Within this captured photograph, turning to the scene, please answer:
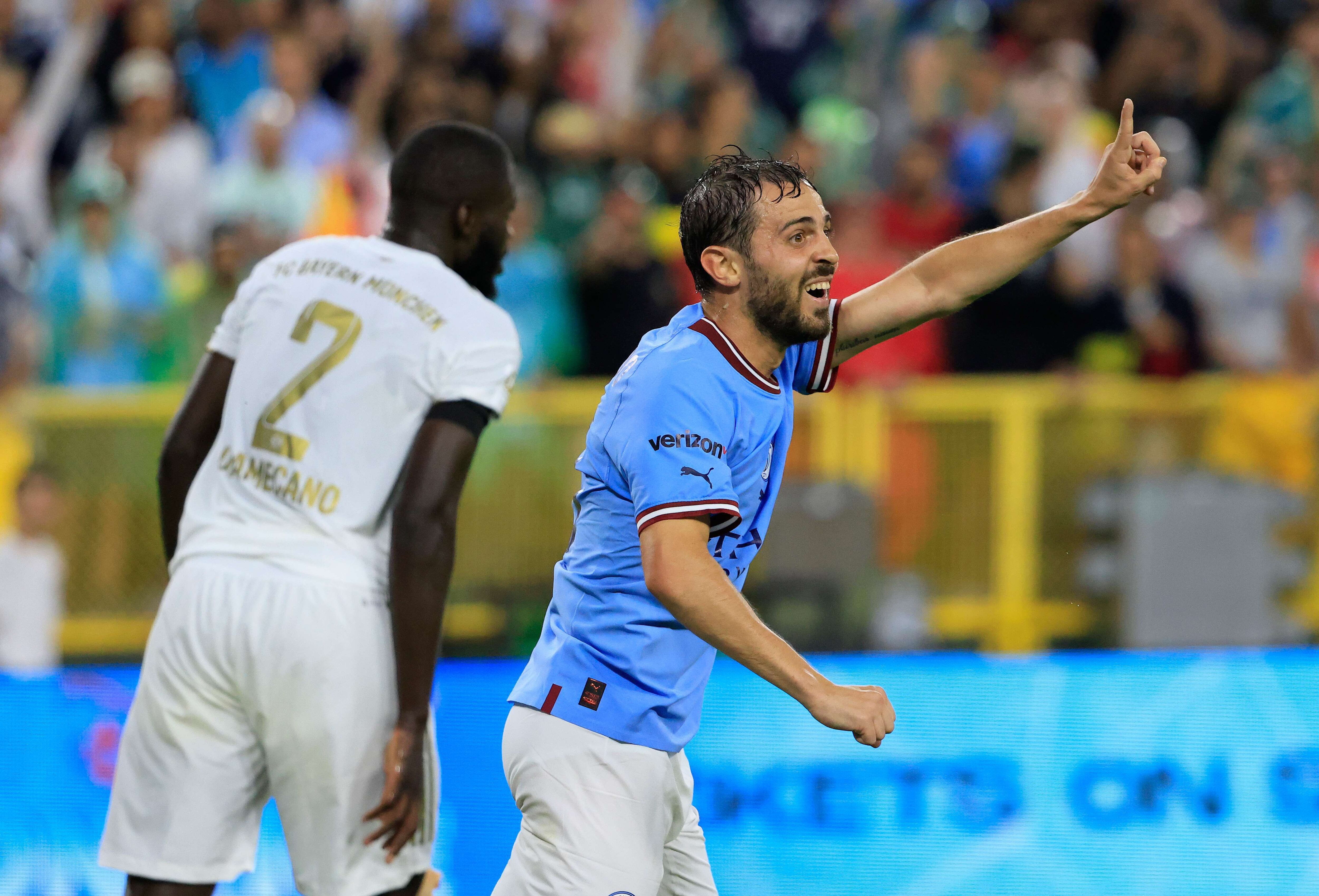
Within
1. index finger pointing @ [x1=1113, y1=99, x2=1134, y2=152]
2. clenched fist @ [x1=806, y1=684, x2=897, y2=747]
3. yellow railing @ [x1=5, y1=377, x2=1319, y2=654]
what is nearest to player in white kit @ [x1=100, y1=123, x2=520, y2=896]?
clenched fist @ [x1=806, y1=684, x2=897, y2=747]

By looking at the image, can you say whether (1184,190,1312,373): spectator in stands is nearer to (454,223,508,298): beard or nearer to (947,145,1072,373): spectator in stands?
(947,145,1072,373): spectator in stands

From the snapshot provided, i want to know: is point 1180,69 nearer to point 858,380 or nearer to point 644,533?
point 858,380

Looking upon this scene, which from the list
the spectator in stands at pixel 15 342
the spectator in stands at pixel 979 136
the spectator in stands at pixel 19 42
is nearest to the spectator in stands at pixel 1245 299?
the spectator in stands at pixel 979 136

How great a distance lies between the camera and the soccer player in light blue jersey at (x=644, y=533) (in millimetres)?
3160

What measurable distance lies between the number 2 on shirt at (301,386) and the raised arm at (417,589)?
0.86 ft

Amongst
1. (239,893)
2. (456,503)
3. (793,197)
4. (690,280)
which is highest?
(690,280)

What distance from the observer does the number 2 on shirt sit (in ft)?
11.7

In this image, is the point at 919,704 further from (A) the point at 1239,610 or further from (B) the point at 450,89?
(B) the point at 450,89

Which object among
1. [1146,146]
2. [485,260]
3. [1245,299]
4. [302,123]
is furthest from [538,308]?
[1146,146]

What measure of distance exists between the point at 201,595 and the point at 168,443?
1.44 ft

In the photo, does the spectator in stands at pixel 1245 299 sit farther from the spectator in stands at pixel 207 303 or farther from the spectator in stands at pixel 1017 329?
the spectator in stands at pixel 207 303

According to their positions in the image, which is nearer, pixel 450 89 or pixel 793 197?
pixel 793 197

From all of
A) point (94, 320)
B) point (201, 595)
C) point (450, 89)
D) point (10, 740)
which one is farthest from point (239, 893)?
point (450, 89)

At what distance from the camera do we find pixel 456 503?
11.6ft
